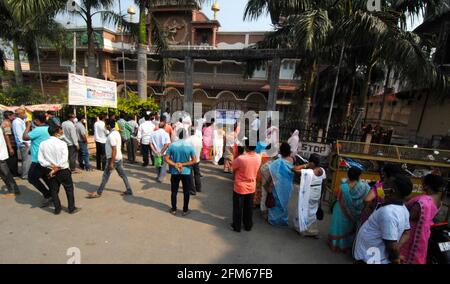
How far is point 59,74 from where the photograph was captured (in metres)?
21.6

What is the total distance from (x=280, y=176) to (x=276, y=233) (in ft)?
3.12

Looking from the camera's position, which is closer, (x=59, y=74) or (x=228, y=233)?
(x=228, y=233)

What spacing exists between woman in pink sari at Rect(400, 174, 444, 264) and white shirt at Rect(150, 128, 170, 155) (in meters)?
4.91

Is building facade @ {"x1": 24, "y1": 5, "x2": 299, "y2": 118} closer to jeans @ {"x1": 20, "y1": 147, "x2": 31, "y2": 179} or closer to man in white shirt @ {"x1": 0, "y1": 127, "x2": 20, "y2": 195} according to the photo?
jeans @ {"x1": 20, "y1": 147, "x2": 31, "y2": 179}

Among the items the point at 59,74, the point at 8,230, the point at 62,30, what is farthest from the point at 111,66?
the point at 8,230

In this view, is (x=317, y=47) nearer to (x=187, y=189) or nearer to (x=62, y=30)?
(x=187, y=189)

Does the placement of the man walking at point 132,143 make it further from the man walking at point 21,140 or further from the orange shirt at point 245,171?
the orange shirt at point 245,171

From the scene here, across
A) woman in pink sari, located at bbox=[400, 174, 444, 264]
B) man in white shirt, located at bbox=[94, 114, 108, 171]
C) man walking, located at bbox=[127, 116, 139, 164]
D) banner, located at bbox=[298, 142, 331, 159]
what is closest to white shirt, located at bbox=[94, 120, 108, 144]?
man in white shirt, located at bbox=[94, 114, 108, 171]

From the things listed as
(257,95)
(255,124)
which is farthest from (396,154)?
(257,95)

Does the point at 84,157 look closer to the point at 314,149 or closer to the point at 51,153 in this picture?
the point at 51,153

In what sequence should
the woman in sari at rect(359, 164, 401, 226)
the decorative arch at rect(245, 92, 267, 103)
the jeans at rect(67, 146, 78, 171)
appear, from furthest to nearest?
the decorative arch at rect(245, 92, 267, 103) → the jeans at rect(67, 146, 78, 171) → the woman in sari at rect(359, 164, 401, 226)

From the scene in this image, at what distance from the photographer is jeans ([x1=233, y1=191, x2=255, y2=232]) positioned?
3893 millimetres

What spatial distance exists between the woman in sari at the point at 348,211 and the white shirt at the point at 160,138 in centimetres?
411

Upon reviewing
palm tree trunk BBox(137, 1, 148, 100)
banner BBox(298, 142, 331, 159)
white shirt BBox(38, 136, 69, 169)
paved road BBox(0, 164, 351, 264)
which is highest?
palm tree trunk BBox(137, 1, 148, 100)
